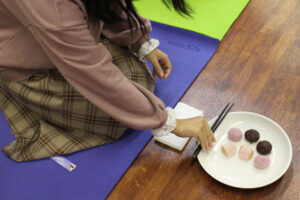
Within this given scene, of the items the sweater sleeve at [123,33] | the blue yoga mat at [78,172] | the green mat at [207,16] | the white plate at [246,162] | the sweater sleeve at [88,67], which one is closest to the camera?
the sweater sleeve at [88,67]

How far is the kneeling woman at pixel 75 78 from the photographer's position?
64 cm

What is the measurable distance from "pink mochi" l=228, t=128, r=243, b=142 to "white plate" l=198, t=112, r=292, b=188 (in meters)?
0.01

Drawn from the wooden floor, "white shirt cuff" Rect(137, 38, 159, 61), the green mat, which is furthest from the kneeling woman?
→ the green mat

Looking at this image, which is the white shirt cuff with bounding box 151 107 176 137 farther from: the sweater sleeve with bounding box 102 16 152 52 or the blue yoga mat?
the sweater sleeve with bounding box 102 16 152 52

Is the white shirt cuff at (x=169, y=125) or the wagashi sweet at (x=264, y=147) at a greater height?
the white shirt cuff at (x=169, y=125)

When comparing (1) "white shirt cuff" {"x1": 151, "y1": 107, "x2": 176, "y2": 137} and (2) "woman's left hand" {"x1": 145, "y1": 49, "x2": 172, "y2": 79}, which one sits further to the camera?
(2) "woman's left hand" {"x1": 145, "y1": 49, "x2": 172, "y2": 79}

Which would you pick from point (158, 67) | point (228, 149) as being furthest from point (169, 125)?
point (158, 67)

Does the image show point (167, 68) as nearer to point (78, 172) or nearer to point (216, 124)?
point (216, 124)

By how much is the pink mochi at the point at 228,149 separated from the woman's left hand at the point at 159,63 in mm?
354

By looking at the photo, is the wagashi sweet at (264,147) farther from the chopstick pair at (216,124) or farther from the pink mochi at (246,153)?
the chopstick pair at (216,124)

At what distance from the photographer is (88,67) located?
0.66 m

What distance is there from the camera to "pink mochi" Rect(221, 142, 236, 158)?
80 centimetres

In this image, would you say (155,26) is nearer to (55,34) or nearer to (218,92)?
(218,92)

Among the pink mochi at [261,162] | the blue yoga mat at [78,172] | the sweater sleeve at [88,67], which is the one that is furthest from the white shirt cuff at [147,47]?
the pink mochi at [261,162]
